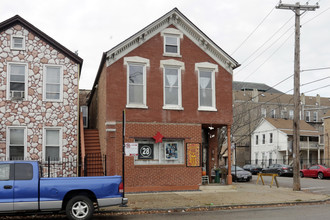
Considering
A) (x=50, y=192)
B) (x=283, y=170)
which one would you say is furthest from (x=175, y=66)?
(x=283, y=170)

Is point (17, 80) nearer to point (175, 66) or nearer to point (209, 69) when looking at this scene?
point (175, 66)

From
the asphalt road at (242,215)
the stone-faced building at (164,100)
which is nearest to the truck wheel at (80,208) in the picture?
the asphalt road at (242,215)

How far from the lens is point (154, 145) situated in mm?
19906

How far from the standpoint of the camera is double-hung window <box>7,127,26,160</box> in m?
19.2

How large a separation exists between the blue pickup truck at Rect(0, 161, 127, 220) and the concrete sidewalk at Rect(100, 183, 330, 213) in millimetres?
2175

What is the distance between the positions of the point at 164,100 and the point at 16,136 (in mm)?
7662

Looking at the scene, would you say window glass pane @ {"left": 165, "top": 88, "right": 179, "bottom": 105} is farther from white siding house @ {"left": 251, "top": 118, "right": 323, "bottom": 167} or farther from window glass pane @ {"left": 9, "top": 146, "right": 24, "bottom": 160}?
white siding house @ {"left": 251, "top": 118, "right": 323, "bottom": 167}

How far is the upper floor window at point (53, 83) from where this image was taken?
2009 cm

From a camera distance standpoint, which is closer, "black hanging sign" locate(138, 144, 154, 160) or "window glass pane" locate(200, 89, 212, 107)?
"black hanging sign" locate(138, 144, 154, 160)

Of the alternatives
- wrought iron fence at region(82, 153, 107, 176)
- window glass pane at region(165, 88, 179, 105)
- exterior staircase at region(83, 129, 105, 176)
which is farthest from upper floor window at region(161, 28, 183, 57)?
wrought iron fence at region(82, 153, 107, 176)

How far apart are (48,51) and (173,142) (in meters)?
8.07

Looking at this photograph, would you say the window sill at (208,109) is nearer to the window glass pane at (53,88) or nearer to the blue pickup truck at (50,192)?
the window glass pane at (53,88)

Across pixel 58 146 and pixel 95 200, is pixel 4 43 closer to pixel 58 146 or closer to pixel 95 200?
pixel 58 146

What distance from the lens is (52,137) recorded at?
19938 mm
